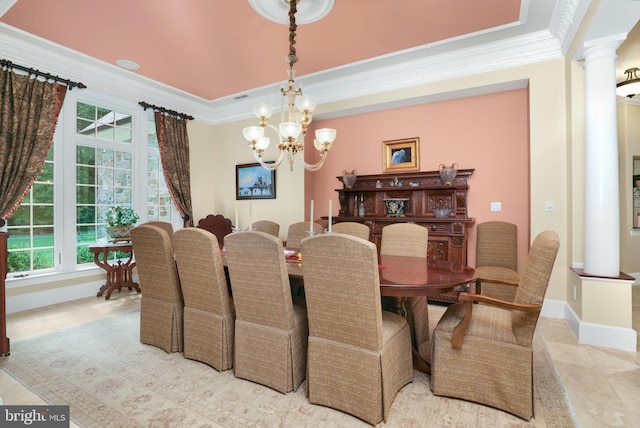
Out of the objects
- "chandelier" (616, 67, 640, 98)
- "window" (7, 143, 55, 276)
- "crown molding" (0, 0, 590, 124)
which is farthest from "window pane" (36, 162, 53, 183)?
"chandelier" (616, 67, 640, 98)

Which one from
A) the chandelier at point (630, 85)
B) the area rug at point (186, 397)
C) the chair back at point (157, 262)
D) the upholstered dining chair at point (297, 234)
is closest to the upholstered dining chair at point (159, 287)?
the chair back at point (157, 262)

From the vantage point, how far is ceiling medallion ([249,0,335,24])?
2.76 m

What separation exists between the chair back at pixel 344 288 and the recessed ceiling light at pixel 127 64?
3724 mm

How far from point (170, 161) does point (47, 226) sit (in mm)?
1767

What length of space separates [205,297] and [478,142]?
143 inches

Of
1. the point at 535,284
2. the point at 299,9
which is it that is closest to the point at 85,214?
the point at 299,9

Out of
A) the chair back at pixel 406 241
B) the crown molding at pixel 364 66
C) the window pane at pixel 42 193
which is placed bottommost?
the chair back at pixel 406 241

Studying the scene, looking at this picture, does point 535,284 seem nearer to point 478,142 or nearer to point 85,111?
point 478,142

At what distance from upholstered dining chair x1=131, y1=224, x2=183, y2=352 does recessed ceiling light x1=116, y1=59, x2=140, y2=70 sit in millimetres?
2559

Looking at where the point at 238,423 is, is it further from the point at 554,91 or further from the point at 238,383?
the point at 554,91

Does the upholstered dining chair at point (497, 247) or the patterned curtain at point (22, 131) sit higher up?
the patterned curtain at point (22, 131)

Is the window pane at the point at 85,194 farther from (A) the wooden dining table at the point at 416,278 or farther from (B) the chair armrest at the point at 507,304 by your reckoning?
(B) the chair armrest at the point at 507,304

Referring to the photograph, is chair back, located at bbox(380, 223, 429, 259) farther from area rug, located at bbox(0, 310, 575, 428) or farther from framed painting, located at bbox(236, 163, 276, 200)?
framed painting, located at bbox(236, 163, 276, 200)

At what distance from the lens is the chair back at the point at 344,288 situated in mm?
1625
